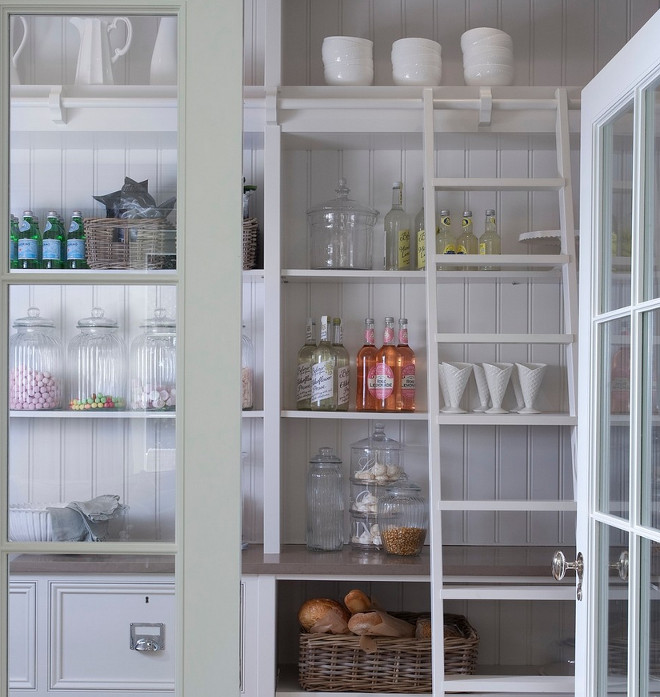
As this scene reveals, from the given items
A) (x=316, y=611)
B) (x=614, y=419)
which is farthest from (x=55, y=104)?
(x=316, y=611)

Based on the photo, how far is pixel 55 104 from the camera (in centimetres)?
142

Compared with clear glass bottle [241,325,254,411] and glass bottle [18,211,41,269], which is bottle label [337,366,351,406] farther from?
glass bottle [18,211,41,269]

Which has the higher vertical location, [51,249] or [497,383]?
[51,249]

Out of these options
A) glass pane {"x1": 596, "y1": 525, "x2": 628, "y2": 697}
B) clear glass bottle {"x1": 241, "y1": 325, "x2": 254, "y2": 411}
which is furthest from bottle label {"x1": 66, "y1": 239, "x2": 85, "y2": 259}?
clear glass bottle {"x1": 241, "y1": 325, "x2": 254, "y2": 411}

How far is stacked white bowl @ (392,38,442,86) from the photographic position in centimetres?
278

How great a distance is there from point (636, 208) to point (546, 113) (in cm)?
125

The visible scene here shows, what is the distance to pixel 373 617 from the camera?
101 inches

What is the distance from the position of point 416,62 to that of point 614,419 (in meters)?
1.53

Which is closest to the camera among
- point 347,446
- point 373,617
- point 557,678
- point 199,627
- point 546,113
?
point 199,627

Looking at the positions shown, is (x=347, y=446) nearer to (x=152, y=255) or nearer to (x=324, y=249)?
(x=324, y=249)

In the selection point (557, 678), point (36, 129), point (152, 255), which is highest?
point (36, 129)

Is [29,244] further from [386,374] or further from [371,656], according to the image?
[371,656]

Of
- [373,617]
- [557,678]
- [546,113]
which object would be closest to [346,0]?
[546,113]

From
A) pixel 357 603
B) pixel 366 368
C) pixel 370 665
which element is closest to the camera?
pixel 370 665
